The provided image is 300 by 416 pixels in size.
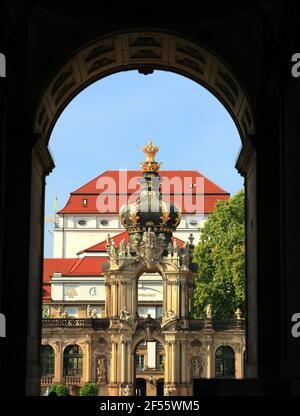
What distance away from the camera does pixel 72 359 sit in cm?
8069

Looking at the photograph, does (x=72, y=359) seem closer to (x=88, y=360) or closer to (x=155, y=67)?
(x=88, y=360)

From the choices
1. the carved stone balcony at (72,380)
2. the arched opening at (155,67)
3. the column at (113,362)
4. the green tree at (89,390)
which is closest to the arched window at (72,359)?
the carved stone balcony at (72,380)

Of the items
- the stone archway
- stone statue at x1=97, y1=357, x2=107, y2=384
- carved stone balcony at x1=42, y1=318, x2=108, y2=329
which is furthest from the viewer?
carved stone balcony at x1=42, y1=318, x2=108, y2=329

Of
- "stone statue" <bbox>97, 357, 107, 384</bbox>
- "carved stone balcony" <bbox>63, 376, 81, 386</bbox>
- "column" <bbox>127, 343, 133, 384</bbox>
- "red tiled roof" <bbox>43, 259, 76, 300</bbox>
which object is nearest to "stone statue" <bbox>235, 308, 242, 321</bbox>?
"column" <bbox>127, 343, 133, 384</bbox>

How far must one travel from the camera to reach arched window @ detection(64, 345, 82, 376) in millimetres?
80375

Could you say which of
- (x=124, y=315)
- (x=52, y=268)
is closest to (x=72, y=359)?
(x=124, y=315)

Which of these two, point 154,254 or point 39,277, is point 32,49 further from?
point 154,254

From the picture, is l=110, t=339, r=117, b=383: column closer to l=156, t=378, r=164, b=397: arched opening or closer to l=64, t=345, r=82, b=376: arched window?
l=64, t=345, r=82, b=376: arched window

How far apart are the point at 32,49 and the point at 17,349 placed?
8594 millimetres

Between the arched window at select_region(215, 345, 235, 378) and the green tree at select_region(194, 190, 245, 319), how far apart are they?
2479 mm

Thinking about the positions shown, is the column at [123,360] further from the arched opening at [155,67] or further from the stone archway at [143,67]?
the arched opening at [155,67]

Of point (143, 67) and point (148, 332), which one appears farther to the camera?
point (148, 332)

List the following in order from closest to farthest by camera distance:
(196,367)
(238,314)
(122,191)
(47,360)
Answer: (238,314) → (196,367) → (47,360) → (122,191)

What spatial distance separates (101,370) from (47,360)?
4501 millimetres
